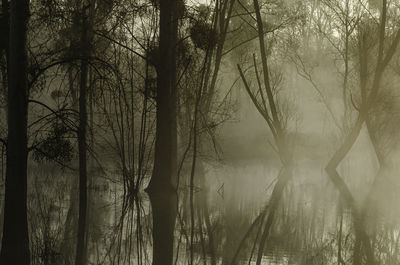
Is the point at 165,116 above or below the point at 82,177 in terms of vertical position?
above

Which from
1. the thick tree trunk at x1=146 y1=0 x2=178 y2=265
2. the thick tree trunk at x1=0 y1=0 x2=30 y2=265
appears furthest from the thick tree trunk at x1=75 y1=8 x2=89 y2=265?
the thick tree trunk at x1=146 y1=0 x2=178 y2=265

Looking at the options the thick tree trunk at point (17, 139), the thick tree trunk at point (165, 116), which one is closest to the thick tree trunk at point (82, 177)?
the thick tree trunk at point (17, 139)

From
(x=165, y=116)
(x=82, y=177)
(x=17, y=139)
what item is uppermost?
(x=165, y=116)

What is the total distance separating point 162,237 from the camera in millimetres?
11117

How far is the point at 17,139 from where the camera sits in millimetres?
8602

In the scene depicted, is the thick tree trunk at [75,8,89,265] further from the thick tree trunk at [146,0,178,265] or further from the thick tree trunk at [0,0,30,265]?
the thick tree trunk at [146,0,178,265]

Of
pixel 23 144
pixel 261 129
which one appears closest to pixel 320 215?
pixel 23 144

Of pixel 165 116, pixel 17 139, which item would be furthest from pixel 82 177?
pixel 17 139

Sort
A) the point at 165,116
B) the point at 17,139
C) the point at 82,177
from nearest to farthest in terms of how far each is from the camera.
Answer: the point at 17,139, the point at 82,177, the point at 165,116

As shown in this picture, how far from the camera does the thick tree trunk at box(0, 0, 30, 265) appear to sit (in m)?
8.61

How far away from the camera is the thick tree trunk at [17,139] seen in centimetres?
861

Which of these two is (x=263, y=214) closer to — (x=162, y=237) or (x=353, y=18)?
(x=162, y=237)

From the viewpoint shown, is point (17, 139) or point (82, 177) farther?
point (82, 177)

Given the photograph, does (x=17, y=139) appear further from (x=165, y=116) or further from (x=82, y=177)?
(x=165, y=116)
